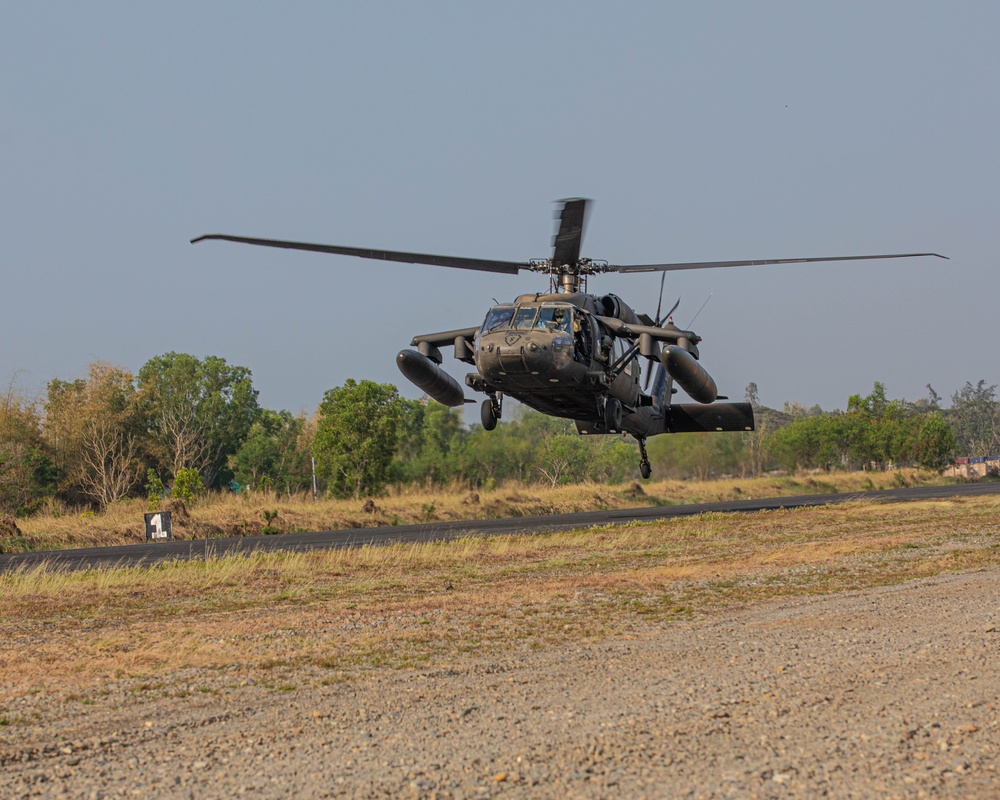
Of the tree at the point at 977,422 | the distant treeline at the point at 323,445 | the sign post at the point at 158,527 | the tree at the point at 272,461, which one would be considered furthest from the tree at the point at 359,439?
the tree at the point at 977,422

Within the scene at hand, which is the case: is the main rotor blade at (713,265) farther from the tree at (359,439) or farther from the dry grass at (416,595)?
the tree at (359,439)

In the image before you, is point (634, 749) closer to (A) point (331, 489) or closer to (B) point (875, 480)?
(A) point (331, 489)

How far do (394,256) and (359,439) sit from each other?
38160 millimetres

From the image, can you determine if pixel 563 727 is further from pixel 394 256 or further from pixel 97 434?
pixel 97 434

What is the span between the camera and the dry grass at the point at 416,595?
904 cm

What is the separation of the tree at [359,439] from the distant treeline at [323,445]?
0.27 ft

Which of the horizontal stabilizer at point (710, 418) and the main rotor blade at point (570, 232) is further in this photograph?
the horizontal stabilizer at point (710, 418)

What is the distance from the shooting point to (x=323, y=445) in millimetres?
60281

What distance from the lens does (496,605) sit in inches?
478

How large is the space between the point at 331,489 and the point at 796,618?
2026 inches

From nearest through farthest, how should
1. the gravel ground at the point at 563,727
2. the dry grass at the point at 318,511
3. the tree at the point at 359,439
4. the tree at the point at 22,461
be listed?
the gravel ground at the point at 563,727
the dry grass at the point at 318,511
the tree at the point at 22,461
the tree at the point at 359,439

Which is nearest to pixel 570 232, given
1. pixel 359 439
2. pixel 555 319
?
pixel 555 319

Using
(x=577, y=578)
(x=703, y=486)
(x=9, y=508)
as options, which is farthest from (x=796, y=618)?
(x=703, y=486)

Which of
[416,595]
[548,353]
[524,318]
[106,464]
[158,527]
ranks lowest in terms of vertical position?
[158,527]
